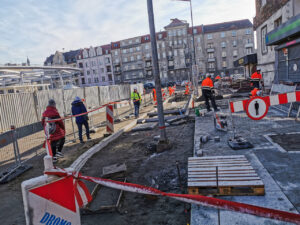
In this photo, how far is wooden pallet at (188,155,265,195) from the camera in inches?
137


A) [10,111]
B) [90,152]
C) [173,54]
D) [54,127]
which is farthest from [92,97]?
[173,54]

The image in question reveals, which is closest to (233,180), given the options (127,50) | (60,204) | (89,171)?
(60,204)

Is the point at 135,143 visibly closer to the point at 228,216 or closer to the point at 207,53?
the point at 228,216

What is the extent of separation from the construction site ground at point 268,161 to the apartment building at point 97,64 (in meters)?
75.6

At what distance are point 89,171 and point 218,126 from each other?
444 cm

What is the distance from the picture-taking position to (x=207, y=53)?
236 ft

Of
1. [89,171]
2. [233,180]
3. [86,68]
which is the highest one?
[86,68]

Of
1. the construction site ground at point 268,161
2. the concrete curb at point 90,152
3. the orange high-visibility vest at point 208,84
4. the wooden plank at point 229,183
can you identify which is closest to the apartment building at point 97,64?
the orange high-visibility vest at point 208,84

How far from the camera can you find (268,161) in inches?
186

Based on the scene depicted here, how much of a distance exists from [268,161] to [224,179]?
166 centimetres

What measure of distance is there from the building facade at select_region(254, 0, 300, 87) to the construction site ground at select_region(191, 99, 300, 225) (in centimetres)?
839

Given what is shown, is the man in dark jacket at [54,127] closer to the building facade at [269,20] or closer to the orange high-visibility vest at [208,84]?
the orange high-visibility vest at [208,84]

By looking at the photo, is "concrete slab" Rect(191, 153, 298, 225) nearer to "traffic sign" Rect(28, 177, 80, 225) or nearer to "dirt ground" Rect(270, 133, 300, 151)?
"traffic sign" Rect(28, 177, 80, 225)

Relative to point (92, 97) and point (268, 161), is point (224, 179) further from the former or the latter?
point (92, 97)
